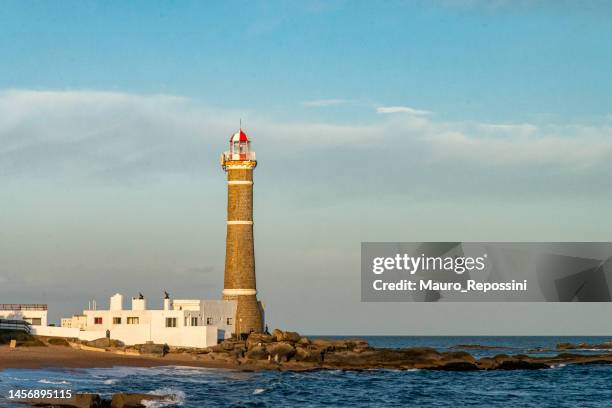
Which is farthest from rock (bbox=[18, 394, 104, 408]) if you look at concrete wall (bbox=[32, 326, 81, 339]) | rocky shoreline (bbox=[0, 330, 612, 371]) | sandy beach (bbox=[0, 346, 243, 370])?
concrete wall (bbox=[32, 326, 81, 339])

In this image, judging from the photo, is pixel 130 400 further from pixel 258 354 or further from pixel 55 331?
pixel 55 331

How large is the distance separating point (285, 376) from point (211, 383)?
982 centimetres

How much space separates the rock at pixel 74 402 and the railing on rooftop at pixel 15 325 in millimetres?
36349

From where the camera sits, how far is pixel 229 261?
84.2m

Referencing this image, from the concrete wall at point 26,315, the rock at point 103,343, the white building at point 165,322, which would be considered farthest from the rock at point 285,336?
the concrete wall at point 26,315

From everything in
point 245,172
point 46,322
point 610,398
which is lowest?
point 610,398

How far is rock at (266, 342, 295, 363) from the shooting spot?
79.7 m

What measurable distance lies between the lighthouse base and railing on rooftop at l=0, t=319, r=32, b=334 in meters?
16.4

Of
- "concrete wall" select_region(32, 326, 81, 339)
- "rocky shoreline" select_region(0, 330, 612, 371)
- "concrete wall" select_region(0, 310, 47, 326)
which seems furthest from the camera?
"concrete wall" select_region(0, 310, 47, 326)

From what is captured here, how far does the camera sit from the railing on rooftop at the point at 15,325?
8200cm

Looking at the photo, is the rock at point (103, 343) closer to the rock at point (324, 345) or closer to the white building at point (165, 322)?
the white building at point (165, 322)

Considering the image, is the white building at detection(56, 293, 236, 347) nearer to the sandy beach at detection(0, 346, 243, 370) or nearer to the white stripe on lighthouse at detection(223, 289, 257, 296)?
the white stripe on lighthouse at detection(223, 289, 257, 296)

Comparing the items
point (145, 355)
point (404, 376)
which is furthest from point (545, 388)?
point (145, 355)

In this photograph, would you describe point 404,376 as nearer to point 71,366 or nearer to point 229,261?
point 229,261
